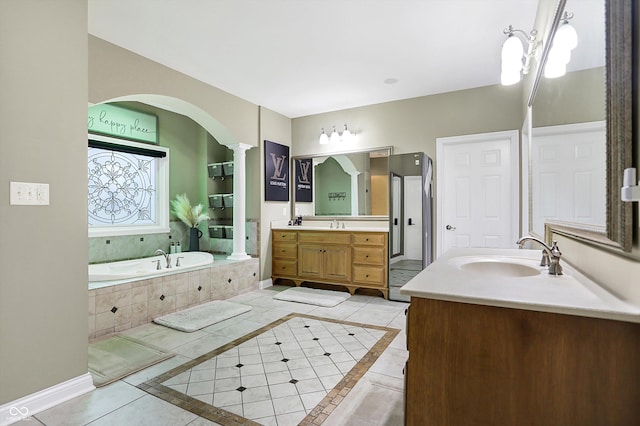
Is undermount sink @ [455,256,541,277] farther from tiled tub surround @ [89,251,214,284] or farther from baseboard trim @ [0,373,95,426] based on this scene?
tiled tub surround @ [89,251,214,284]

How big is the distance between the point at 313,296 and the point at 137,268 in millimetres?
2271

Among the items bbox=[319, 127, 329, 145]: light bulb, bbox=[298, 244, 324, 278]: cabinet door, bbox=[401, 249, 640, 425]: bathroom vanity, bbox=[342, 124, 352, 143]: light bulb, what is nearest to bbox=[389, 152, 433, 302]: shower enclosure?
bbox=[342, 124, 352, 143]: light bulb

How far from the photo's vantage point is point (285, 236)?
493 cm

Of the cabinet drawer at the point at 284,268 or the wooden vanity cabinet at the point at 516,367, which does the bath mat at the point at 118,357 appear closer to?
the wooden vanity cabinet at the point at 516,367

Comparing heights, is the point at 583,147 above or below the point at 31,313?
above

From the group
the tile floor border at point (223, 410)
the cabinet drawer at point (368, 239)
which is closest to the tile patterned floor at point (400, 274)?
the cabinet drawer at point (368, 239)

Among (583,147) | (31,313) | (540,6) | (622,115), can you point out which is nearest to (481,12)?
(540,6)

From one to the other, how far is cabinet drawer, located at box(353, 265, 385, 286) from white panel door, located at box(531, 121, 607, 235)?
2306 mm

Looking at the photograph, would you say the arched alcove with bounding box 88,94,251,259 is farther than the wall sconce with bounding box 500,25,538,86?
Yes

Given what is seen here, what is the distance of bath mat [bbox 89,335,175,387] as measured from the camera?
226 cm

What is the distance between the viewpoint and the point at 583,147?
4.06ft

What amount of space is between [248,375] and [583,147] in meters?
2.24

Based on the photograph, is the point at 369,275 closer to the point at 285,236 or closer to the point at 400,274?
the point at 400,274

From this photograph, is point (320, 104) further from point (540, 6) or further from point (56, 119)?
point (56, 119)
